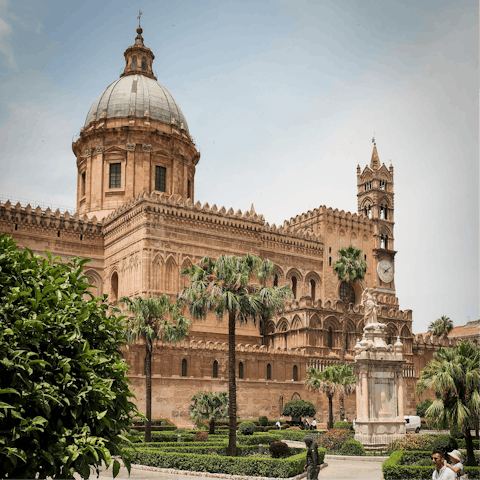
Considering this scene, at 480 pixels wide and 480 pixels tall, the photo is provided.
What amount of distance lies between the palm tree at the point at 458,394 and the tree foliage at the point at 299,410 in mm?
19518

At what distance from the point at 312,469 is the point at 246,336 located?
108 feet

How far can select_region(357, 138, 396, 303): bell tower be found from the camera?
59375 mm

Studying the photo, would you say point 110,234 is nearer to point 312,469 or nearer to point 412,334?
point 412,334

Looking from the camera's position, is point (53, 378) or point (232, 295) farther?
point (232, 295)

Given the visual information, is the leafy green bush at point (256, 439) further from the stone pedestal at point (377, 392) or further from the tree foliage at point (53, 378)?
the tree foliage at point (53, 378)

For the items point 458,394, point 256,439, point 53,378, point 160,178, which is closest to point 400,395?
point 256,439

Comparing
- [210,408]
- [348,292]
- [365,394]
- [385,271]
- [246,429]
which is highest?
[385,271]

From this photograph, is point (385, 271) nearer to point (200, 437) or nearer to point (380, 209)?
point (380, 209)

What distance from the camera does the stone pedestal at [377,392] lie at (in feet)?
81.9

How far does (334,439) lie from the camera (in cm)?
2552

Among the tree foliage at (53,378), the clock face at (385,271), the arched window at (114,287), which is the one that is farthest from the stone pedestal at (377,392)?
the clock face at (385,271)

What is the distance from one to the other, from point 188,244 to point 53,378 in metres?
36.2

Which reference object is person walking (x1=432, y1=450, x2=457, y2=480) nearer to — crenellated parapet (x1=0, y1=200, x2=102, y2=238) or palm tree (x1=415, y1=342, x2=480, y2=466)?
palm tree (x1=415, y1=342, x2=480, y2=466)

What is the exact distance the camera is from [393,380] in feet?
86.0
